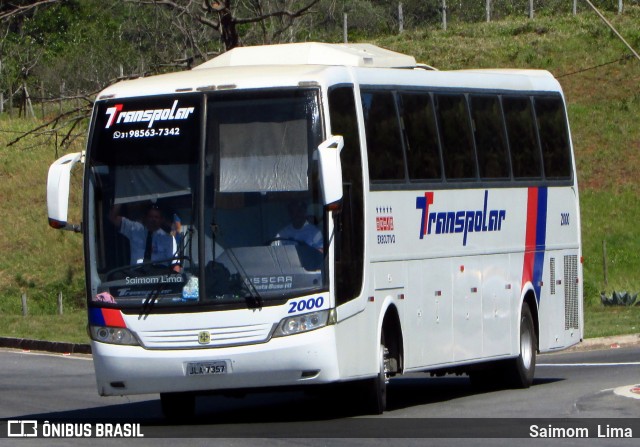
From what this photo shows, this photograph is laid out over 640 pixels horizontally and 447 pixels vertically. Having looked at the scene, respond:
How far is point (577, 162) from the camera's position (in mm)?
48094

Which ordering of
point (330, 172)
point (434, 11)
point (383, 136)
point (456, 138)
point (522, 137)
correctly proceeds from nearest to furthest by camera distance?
point (330, 172) < point (383, 136) < point (456, 138) < point (522, 137) < point (434, 11)

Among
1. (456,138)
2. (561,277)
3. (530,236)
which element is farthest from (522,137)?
(561,277)

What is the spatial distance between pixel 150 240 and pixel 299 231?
4.50ft

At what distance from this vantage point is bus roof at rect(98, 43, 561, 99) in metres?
12.8

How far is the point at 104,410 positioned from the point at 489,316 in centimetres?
460

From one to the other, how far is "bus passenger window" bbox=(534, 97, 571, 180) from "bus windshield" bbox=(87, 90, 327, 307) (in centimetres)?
591

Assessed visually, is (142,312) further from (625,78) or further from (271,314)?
(625,78)

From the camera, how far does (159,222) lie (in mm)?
12523

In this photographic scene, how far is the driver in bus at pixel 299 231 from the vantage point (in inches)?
488

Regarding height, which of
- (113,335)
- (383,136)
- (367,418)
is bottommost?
(367,418)

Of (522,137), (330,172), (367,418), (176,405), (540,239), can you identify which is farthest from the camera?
(540,239)

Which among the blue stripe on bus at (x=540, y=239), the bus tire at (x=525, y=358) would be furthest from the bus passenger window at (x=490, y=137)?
the bus tire at (x=525, y=358)

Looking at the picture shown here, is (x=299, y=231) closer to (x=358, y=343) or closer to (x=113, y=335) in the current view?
(x=358, y=343)

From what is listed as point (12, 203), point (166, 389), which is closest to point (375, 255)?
point (166, 389)
